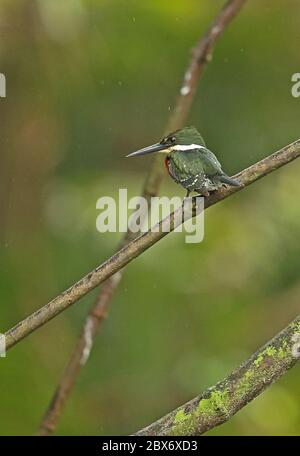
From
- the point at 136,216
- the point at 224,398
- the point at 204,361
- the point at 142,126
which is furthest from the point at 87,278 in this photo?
the point at 142,126

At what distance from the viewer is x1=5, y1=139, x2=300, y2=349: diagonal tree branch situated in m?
1.58

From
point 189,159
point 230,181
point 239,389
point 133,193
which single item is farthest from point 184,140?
point 133,193

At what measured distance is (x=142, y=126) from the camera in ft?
14.1

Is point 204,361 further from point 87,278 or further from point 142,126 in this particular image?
point 87,278

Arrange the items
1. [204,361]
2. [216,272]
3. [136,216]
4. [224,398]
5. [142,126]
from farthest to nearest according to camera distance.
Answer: [142,126] → [216,272] → [204,361] → [136,216] → [224,398]

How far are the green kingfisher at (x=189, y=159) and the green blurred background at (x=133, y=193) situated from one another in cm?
153

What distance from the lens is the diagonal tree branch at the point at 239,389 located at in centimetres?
145

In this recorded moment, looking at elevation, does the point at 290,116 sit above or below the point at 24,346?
above

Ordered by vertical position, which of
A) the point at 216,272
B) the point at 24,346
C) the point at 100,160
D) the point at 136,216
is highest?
the point at 100,160

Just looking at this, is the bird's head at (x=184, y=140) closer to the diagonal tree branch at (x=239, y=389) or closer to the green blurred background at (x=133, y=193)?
the diagonal tree branch at (x=239, y=389)

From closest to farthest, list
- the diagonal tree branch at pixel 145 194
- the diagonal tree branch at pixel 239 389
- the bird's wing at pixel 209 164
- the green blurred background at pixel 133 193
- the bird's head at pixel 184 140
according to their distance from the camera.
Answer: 1. the diagonal tree branch at pixel 239 389
2. the bird's wing at pixel 209 164
3. the bird's head at pixel 184 140
4. the diagonal tree branch at pixel 145 194
5. the green blurred background at pixel 133 193

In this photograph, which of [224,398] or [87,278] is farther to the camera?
[87,278]

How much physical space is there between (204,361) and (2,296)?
0.84 metres

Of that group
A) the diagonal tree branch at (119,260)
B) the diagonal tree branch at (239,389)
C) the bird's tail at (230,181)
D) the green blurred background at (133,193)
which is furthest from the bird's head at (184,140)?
the green blurred background at (133,193)
